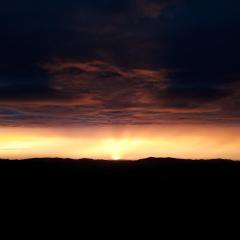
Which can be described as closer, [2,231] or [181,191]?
[2,231]

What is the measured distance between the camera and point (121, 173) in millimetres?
32250

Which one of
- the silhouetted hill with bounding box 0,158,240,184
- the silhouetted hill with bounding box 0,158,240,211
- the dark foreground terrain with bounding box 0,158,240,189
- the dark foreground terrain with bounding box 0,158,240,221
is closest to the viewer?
the dark foreground terrain with bounding box 0,158,240,221

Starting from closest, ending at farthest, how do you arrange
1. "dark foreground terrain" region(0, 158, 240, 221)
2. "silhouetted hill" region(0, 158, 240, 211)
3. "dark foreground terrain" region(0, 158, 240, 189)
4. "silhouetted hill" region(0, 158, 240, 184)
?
"dark foreground terrain" region(0, 158, 240, 221)
"silhouetted hill" region(0, 158, 240, 211)
"dark foreground terrain" region(0, 158, 240, 189)
"silhouetted hill" region(0, 158, 240, 184)

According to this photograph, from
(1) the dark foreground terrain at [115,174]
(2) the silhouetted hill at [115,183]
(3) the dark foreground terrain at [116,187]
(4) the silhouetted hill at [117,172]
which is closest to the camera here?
(3) the dark foreground terrain at [116,187]

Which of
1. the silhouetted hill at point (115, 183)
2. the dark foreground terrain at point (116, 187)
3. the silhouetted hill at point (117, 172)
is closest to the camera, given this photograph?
the dark foreground terrain at point (116, 187)

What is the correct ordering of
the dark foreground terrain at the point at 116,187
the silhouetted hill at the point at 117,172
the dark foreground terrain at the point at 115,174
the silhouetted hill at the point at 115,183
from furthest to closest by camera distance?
1. the silhouetted hill at the point at 117,172
2. the dark foreground terrain at the point at 115,174
3. the silhouetted hill at the point at 115,183
4. the dark foreground terrain at the point at 116,187

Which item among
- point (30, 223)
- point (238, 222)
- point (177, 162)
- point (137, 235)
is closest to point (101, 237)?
point (137, 235)

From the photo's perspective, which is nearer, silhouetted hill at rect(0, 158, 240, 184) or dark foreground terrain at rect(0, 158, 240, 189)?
dark foreground terrain at rect(0, 158, 240, 189)

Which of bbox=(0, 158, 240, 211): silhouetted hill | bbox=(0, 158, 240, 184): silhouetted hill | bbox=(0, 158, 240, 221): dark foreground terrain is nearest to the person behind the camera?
bbox=(0, 158, 240, 221): dark foreground terrain

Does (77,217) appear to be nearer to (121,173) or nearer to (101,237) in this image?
(101,237)

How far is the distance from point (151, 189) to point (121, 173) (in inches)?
192

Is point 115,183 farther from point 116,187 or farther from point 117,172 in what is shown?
point 117,172

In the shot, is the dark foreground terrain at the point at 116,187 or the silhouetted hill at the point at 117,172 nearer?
the dark foreground terrain at the point at 116,187

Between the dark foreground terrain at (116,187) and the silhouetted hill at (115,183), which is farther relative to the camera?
the silhouetted hill at (115,183)
